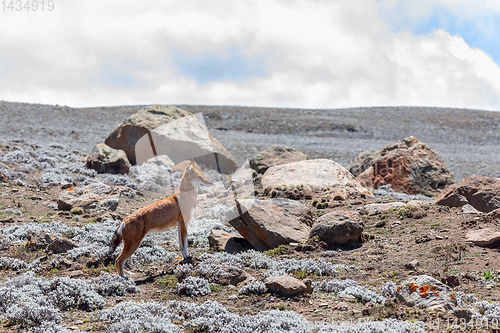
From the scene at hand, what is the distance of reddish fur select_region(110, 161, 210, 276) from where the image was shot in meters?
9.41

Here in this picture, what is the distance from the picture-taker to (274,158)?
23.1 metres

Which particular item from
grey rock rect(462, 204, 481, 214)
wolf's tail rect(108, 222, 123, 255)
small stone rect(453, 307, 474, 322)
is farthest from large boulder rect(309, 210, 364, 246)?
wolf's tail rect(108, 222, 123, 255)

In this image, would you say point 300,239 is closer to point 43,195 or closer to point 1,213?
point 1,213

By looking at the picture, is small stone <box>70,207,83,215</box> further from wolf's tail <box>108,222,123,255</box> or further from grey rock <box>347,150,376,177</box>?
grey rock <box>347,150,376,177</box>

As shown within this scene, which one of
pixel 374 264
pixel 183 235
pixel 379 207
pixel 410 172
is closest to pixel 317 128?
pixel 410 172

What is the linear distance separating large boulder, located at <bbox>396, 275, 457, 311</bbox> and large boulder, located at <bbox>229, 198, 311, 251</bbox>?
4.39m

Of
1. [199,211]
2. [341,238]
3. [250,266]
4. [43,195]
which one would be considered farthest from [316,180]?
[43,195]

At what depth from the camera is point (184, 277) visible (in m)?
9.55

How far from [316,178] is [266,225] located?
6.92 metres

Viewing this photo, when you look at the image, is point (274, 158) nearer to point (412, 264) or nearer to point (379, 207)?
point (379, 207)

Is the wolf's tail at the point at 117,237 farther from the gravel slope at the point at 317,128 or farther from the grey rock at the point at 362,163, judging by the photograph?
the gravel slope at the point at 317,128

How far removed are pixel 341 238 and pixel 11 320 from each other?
8292 millimetres

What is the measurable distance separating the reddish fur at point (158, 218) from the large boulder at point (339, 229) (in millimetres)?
3917

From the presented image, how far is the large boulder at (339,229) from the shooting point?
12.0 metres
